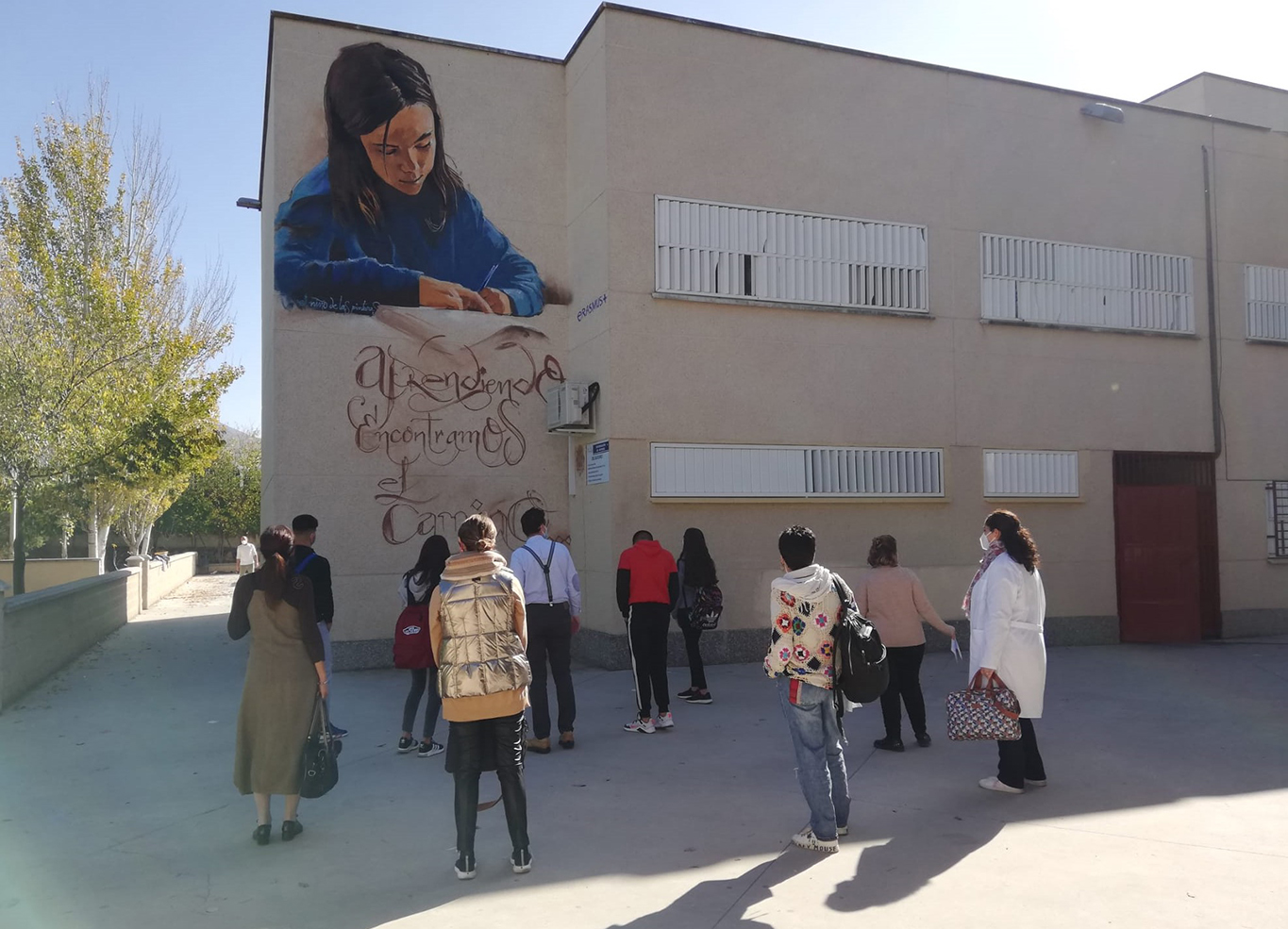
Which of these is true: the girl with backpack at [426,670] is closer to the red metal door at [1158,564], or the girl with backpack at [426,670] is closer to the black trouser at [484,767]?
the black trouser at [484,767]

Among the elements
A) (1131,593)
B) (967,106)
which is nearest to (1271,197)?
(967,106)

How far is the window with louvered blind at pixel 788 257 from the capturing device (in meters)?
12.4

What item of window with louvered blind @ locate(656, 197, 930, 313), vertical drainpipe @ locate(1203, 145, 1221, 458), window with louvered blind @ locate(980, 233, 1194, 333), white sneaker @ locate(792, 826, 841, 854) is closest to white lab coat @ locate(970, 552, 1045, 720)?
white sneaker @ locate(792, 826, 841, 854)

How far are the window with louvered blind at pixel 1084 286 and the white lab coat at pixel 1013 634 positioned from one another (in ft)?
27.2

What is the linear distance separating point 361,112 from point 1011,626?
32.8ft

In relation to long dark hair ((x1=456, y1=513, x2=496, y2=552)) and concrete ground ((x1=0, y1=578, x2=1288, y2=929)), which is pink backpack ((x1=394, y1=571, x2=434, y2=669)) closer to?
concrete ground ((x1=0, y1=578, x2=1288, y2=929))

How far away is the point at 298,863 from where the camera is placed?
17.8 ft

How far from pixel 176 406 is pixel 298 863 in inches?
640

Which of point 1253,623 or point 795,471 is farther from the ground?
point 795,471

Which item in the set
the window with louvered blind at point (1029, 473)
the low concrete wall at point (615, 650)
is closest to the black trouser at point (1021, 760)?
the low concrete wall at point (615, 650)

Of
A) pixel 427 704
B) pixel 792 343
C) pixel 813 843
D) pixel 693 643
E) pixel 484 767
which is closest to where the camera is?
pixel 484 767

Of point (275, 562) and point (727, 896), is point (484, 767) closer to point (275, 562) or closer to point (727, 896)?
point (727, 896)

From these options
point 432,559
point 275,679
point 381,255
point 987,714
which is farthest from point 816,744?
point 381,255

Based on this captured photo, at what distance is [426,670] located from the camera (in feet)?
26.1
